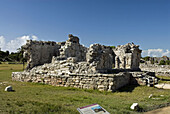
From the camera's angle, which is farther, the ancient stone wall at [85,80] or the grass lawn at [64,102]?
the ancient stone wall at [85,80]

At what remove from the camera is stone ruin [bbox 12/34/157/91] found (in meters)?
8.64

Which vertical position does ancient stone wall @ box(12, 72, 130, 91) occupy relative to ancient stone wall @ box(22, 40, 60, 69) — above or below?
below

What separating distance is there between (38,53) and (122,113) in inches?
527

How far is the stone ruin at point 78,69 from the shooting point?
864cm

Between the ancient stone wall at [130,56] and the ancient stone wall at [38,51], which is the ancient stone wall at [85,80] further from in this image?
the ancient stone wall at [130,56]

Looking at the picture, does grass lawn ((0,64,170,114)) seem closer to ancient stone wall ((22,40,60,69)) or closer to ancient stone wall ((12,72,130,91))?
ancient stone wall ((12,72,130,91))

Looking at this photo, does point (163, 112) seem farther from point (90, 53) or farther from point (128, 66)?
point (128, 66)

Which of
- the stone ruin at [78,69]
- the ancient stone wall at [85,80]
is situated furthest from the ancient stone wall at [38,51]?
the ancient stone wall at [85,80]

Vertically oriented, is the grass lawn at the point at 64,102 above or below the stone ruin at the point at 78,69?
below

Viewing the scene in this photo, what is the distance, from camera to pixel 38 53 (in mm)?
15625

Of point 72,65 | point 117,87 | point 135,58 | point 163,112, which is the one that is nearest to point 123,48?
point 135,58

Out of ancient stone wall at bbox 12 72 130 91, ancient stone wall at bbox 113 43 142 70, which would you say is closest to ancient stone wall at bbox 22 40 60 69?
ancient stone wall at bbox 12 72 130 91

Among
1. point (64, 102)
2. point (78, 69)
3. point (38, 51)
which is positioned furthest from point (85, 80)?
point (38, 51)

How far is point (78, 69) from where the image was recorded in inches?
431
